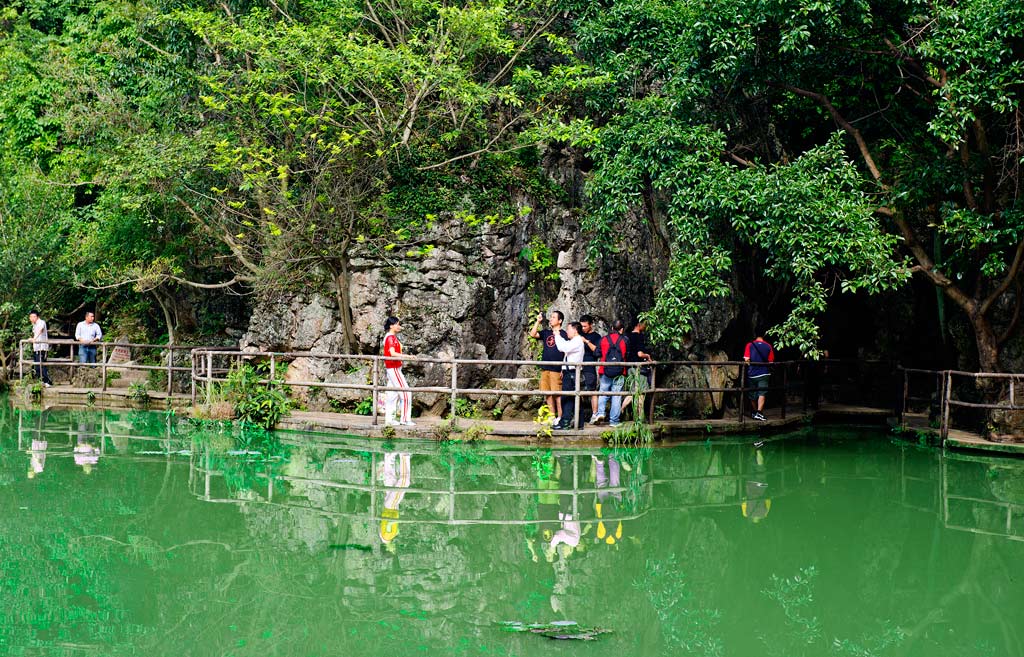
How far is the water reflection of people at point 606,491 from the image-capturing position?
33.0 ft

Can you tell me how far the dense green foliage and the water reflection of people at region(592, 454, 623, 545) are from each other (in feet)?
8.66

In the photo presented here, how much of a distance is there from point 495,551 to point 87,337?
15.0m

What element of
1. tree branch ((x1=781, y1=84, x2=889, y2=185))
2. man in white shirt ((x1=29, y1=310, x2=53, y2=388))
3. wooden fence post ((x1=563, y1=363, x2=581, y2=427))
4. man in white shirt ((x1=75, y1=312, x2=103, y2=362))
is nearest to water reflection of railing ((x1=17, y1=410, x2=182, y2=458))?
man in white shirt ((x1=29, y1=310, x2=53, y2=388))

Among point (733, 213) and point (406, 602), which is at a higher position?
point (733, 213)

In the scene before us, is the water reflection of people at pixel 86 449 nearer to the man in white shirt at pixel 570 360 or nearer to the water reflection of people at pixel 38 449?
the water reflection of people at pixel 38 449

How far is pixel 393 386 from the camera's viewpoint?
634 inches

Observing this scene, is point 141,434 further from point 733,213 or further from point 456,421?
point 733,213

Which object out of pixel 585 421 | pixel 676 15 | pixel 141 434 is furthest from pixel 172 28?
pixel 585 421

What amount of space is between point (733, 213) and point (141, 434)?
9.85 metres

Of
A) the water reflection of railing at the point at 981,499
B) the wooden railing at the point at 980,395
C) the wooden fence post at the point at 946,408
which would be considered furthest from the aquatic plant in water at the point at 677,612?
the wooden fence post at the point at 946,408

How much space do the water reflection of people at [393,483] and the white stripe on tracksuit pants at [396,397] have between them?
1552 mm

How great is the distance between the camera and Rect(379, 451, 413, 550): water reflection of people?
10008mm

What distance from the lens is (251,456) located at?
45.9 ft

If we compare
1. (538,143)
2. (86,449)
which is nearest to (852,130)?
(538,143)
